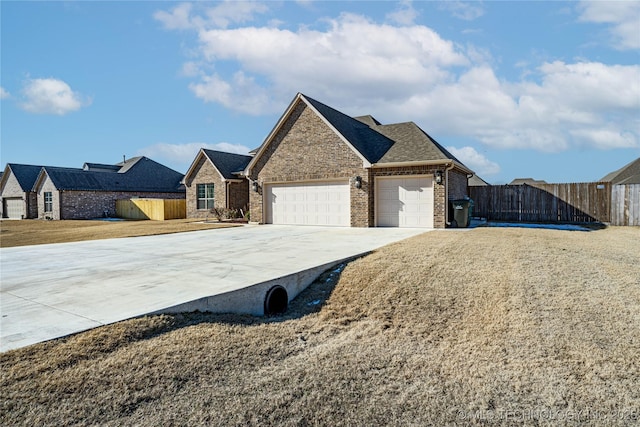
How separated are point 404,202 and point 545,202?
7704mm

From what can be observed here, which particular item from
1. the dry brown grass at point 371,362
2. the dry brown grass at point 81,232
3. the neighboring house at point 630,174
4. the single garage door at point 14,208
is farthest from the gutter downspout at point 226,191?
the neighboring house at point 630,174

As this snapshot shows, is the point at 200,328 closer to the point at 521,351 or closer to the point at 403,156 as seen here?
the point at 521,351

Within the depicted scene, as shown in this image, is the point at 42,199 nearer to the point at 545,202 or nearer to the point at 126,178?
the point at 126,178

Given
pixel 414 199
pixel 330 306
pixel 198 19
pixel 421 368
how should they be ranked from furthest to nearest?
pixel 414 199 < pixel 198 19 < pixel 330 306 < pixel 421 368

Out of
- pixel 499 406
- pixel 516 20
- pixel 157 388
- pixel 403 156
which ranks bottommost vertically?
pixel 499 406

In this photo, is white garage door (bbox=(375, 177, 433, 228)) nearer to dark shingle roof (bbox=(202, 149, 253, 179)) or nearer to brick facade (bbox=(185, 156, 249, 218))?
brick facade (bbox=(185, 156, 249, 218))

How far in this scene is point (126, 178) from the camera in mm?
33781

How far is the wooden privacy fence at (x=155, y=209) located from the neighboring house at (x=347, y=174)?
40.2 feet

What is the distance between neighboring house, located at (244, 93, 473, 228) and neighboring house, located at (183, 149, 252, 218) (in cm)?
609

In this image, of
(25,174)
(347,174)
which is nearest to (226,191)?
(347,174)

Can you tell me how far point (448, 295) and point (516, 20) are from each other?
9137mm

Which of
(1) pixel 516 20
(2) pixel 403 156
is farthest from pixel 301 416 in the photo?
(2) pixel 403 156

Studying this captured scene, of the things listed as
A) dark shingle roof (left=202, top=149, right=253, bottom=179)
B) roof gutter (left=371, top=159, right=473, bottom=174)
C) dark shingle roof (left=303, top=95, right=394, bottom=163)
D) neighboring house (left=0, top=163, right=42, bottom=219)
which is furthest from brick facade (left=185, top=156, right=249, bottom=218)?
neighboring house (left=0, top=163, right=42, bottom=219)

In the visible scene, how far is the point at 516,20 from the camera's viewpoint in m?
10.5
